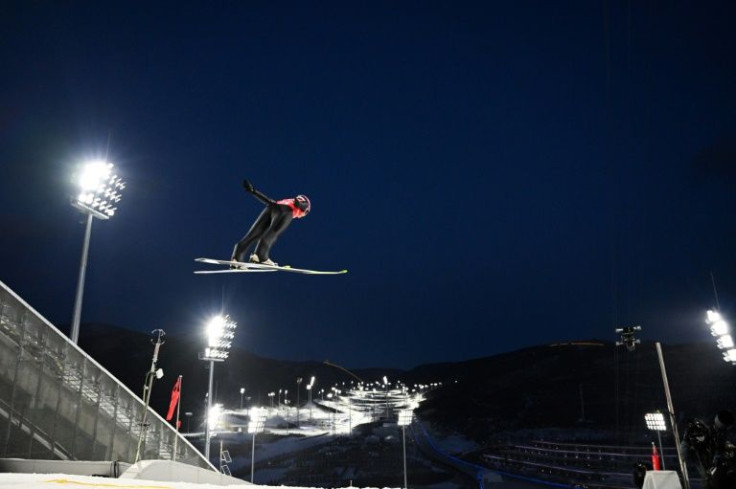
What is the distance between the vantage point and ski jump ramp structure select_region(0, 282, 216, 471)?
13613mm

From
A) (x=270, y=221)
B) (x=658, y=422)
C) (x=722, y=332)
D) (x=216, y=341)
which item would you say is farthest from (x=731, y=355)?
(x=216, y=341)

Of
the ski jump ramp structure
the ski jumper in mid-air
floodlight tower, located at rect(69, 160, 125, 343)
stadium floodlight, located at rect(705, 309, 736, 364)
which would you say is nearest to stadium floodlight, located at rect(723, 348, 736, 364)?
stadium floodlight, located at rect(705, 309, 736, 364)

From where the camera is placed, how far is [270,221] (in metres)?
9.94

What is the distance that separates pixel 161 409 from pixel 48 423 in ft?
378

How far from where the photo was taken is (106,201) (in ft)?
65.0

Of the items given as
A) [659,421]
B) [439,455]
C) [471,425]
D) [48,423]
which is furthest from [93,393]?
[471,425]

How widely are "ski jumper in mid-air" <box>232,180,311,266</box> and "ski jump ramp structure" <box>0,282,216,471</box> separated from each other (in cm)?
695

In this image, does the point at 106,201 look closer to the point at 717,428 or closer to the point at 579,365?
the point at 717,428

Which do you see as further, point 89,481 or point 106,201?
point 106,201

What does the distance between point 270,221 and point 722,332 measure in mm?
23967

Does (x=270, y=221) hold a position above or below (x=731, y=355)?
above

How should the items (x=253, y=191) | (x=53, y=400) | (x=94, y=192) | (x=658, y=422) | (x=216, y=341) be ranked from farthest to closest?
(x=216, y=341)
(x=658, y=422)
(x=94, y=192)
(x=53, y=400)
(x=253, y=191)

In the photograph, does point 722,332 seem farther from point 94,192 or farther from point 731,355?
point 94,192

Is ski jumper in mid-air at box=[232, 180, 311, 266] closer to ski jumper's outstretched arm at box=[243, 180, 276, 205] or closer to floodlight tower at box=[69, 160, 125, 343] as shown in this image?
ski jumper's outstretched arm at box=[243, 180, 276, 205]
